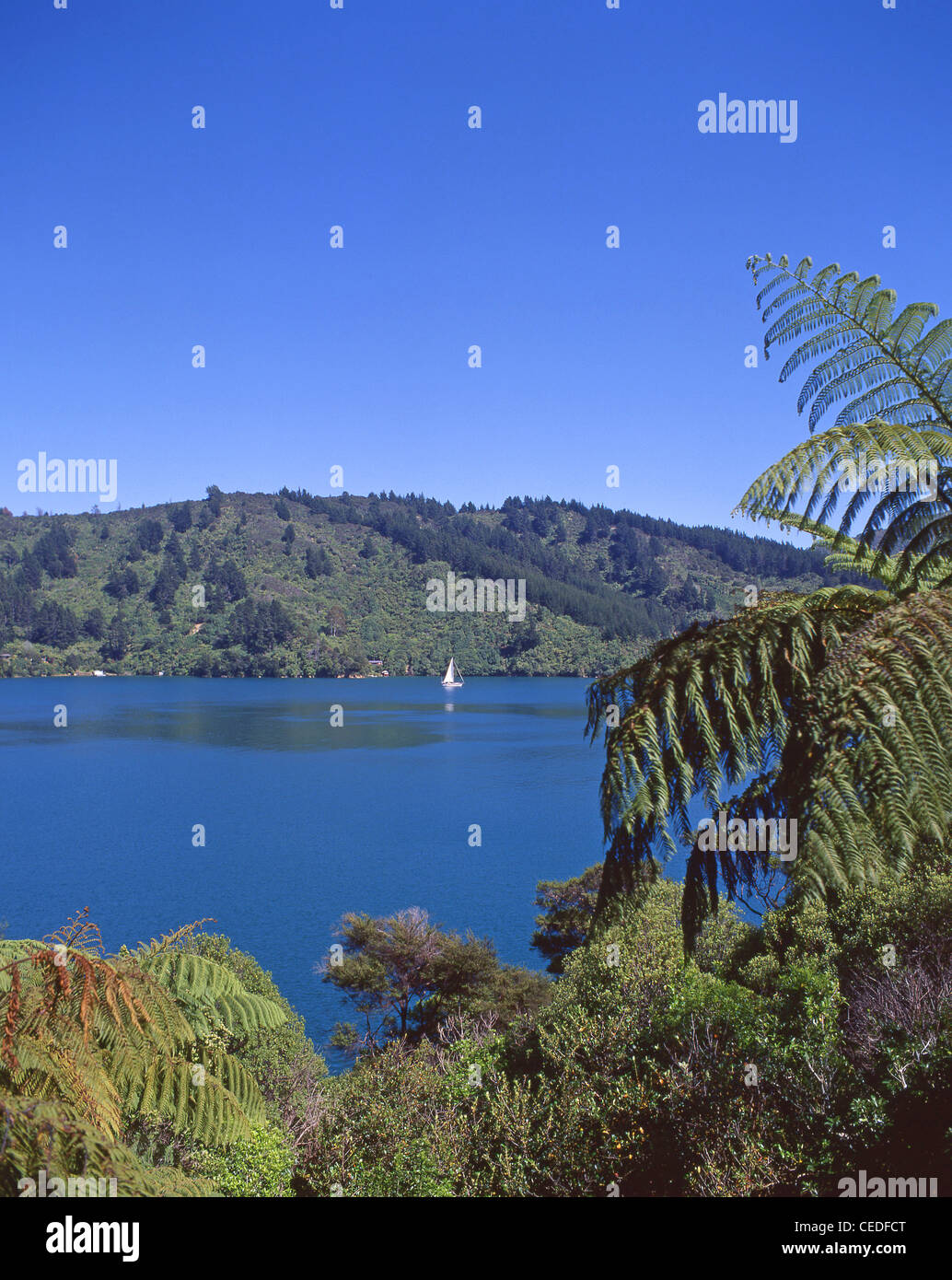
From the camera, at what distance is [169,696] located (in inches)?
4695

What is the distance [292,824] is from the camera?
1736 inches

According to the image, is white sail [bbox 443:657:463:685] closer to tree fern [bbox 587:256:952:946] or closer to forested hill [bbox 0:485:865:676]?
forested hill [bbox 0:485:865:676]

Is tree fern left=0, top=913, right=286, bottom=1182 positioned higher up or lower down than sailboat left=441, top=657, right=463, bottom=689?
higher up

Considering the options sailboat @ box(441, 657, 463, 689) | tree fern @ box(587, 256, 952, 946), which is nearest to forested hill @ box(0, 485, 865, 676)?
sailboat @ box(441, 657, 463, 689)

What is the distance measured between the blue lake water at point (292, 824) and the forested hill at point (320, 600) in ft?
190

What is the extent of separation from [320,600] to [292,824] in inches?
4997

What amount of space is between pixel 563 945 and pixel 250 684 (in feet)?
405

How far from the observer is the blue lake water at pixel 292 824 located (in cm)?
2916

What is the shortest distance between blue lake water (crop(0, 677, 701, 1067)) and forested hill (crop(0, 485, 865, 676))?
58008 millimetres

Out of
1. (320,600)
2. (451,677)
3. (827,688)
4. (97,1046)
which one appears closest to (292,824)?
(97,1046)

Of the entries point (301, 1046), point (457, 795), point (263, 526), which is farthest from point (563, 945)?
point (263, 526)

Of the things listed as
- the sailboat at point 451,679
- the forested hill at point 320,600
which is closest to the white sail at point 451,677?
the sailboat at point 451,679

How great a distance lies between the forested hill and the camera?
14850 centimetres
